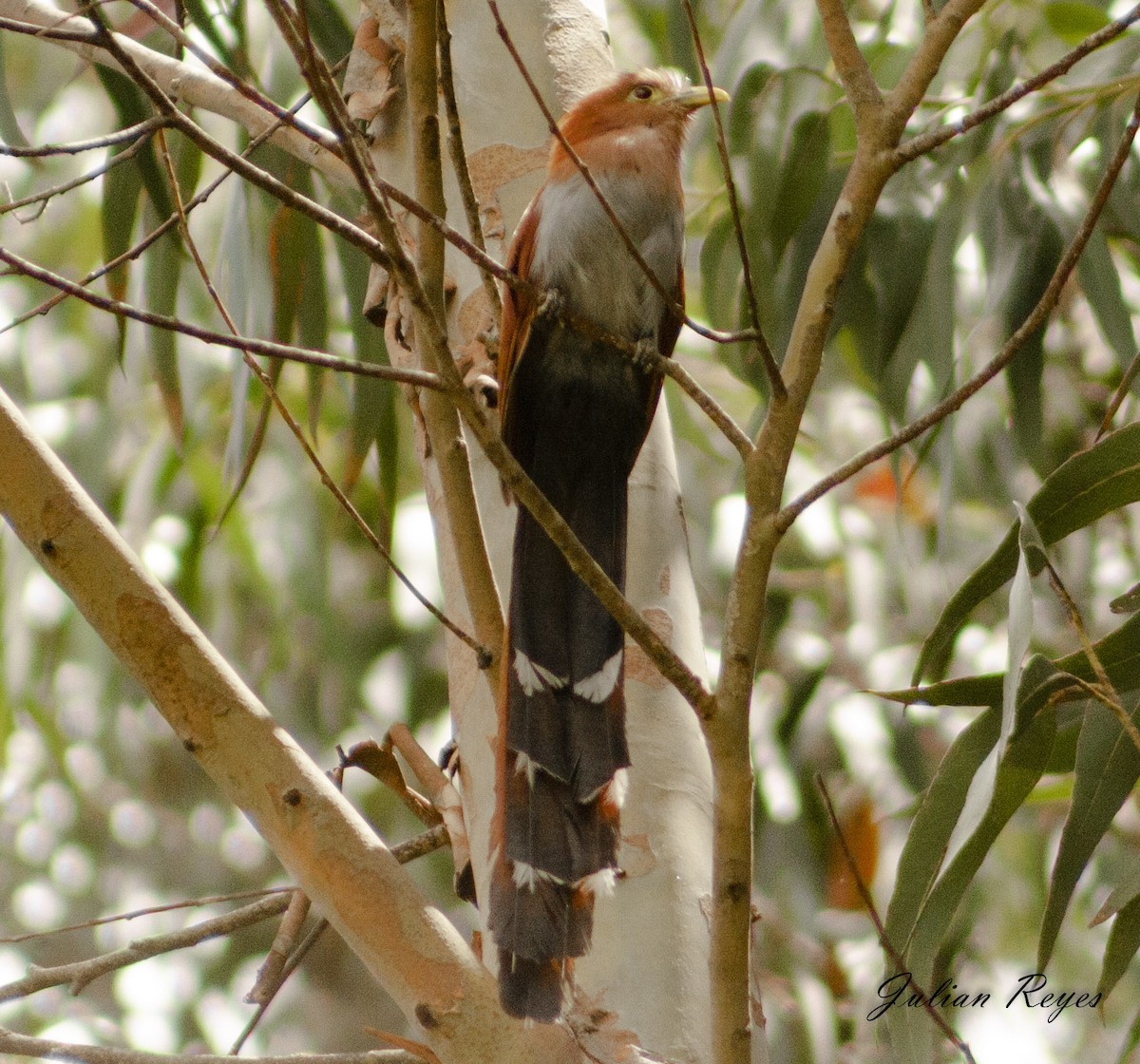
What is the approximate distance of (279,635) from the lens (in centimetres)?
649

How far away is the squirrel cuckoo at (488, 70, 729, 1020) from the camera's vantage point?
1.79 metres

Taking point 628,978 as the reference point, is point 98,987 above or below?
above

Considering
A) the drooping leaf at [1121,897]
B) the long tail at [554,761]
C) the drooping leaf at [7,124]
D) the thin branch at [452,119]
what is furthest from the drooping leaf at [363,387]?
the drooping leaf at [1121,897]

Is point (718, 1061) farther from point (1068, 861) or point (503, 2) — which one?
point (503, 2)

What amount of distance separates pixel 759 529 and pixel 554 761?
1.93ft

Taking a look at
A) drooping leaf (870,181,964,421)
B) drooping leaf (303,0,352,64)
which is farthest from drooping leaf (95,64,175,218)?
drooping leaf (870,181,964,421)

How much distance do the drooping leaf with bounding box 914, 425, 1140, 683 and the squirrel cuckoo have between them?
50 cm

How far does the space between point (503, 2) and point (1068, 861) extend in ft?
6.00

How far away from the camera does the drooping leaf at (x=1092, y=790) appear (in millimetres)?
2035

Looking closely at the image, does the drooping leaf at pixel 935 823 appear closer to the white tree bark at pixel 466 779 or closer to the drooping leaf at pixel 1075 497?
the drooping leaf at pixel 1075 497

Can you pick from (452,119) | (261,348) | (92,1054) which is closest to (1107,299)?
(452,119)

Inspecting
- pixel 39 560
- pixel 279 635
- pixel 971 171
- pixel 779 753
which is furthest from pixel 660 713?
pixel 279 635

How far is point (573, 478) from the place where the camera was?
8.50 ft

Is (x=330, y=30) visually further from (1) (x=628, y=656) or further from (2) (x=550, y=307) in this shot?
(1) (x=628, y=656)
